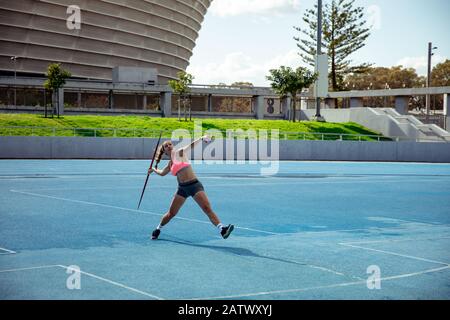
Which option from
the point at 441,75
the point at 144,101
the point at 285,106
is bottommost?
→ the point at 285,106

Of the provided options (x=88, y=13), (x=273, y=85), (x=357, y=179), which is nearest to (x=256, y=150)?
(x=357, y=179)

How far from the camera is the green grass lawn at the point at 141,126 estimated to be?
42281 millimetres

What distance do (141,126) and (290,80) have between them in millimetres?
14588

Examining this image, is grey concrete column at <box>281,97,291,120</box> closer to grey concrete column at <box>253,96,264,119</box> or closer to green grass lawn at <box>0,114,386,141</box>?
grey concrete column at <box>253,96,264,119</box>

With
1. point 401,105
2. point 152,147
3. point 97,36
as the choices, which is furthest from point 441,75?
point 152,147

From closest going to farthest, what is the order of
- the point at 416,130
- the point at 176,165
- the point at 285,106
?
1. the point at 176,165
2. the point at 416,130
3. the point at 285,106

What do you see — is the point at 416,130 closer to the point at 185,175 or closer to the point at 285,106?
the point at 285,106

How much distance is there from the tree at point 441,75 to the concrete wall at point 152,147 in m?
67.5

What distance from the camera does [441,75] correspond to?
10962 cm

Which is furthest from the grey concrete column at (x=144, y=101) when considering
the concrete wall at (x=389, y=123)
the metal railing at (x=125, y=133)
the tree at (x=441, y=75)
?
the tree at (x=441, y=75)

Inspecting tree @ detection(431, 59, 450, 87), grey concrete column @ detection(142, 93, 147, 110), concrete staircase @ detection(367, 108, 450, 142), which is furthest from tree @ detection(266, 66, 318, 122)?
tree @ detection(431, 59, 450, 87)

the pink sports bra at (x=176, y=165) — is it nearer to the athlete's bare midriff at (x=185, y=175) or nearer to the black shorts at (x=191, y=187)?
the athlete's bare midriff at (x=185, y=175)

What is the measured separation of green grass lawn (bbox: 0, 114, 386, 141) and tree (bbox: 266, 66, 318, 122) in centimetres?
360

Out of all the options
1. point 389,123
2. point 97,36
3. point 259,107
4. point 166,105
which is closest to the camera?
point 389,123
